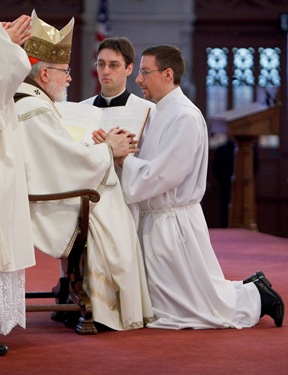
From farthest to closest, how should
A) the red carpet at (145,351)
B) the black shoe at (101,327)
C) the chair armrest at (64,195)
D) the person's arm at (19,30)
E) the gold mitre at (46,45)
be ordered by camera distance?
the gold mitre at (46,45) → the black shoe at (101,327) → the chair armrest at (64,195) → the person's arm at (19,30) → the red carpet at (145,351)

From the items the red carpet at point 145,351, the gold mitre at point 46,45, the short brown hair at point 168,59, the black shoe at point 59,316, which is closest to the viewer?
the red carpet at point 145,351

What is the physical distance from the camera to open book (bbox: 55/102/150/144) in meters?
5.78

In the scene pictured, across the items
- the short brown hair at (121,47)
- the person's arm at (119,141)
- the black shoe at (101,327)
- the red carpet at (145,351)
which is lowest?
the red carpet at (145,351)

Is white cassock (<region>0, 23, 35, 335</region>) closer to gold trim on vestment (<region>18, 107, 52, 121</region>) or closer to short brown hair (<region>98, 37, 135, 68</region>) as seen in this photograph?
gold trim on vestment (<region>18, 107, 52, 121</region>)

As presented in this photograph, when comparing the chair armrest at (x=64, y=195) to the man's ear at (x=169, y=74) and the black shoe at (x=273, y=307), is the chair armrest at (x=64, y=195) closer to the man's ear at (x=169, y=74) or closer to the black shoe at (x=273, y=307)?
the man's ear at (x=169, y=74)

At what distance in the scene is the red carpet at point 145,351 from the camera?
4.58 m

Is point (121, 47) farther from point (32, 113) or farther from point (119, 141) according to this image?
point (32, 113)

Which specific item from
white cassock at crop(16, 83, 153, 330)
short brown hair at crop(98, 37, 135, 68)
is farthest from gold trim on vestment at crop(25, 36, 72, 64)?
short brown hair at crop(98, 37, 135, 68)

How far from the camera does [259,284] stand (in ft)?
19.2

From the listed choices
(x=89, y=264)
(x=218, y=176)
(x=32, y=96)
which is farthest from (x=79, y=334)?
(x=218, y=176)

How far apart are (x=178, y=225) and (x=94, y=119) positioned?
0.76 m

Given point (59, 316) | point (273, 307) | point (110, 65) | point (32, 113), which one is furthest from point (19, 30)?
point (273, 307)

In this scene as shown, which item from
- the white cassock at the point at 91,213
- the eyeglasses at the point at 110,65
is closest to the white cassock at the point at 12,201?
the white cassock at the point at 91,213

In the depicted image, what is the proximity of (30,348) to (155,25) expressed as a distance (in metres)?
8.69
